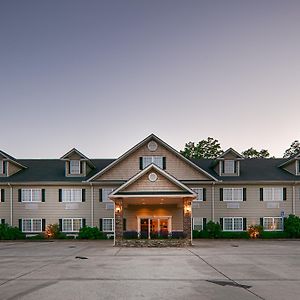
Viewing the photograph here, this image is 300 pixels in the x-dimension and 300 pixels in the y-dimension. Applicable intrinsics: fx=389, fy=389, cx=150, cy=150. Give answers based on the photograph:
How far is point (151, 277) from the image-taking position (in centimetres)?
1345

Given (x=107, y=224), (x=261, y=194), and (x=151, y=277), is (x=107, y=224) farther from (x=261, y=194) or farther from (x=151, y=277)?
(x=151, y=277)

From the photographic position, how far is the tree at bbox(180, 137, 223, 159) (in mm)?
64625

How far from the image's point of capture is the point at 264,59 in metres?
28.2

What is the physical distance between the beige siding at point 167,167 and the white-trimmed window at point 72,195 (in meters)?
A: 2.53

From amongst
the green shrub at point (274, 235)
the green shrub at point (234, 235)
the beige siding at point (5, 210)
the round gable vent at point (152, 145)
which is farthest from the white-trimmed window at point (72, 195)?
the green shrub at point (274, 235)

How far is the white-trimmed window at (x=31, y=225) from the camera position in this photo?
115ft

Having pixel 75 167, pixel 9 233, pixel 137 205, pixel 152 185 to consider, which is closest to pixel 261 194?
pixel 137 205

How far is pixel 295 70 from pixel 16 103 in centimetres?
2434

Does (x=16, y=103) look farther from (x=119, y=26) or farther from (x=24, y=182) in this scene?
(x=119, y=26)

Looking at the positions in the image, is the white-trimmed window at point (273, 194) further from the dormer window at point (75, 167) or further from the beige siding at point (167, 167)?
the dormer window at point (75, 167)

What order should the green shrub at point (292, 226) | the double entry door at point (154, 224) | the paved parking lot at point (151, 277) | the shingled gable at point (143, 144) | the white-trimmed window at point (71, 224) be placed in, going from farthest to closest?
the white-trimmed window at point (71, 224), the shingled gable at point (143, 144), the double entry door at point (154, 224), the green shrub at point (292, 226), the paved parking lot at point (151, 277)

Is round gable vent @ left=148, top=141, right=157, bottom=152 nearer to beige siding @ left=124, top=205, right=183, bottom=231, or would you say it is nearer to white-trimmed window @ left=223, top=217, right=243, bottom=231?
beige siding @ left=124, top=205, right=183, bottom=231

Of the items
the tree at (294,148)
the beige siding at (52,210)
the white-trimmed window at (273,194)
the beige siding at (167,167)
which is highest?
the tree at (294,148)

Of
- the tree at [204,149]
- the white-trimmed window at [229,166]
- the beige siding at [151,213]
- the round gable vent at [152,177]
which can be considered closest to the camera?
the round gable vent at [152,177]
